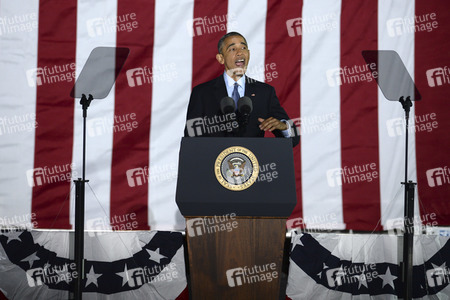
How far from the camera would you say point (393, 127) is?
2994 mm

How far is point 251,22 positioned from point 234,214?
1.93m

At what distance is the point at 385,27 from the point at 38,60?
2.35m

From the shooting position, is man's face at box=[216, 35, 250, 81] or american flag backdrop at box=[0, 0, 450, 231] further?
american flag backdrop at box=[0, 0, 450, 231]

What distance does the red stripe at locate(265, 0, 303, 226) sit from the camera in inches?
119

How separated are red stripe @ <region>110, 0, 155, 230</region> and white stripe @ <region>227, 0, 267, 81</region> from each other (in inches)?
21.6

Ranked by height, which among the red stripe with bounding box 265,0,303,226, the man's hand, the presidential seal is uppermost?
the red stripe with bounding box 265,0,303,226

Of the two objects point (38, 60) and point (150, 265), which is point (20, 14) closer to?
point (38, 60)

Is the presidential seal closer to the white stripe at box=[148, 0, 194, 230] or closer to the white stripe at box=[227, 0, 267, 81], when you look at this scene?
the white stripe at box=[148, 0, 194, 230]

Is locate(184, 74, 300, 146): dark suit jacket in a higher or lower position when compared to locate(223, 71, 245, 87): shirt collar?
lower

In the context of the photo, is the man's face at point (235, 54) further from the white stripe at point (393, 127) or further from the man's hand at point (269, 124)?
the white stripe at point (393, 127)

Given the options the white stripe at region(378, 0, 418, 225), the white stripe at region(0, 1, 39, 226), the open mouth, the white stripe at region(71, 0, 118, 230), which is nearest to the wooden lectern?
the open mouth

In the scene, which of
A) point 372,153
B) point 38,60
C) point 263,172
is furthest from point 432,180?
point 38,60

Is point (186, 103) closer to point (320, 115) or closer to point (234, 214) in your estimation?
point (320, 115)

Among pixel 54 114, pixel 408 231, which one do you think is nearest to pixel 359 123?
pixel 408 231
